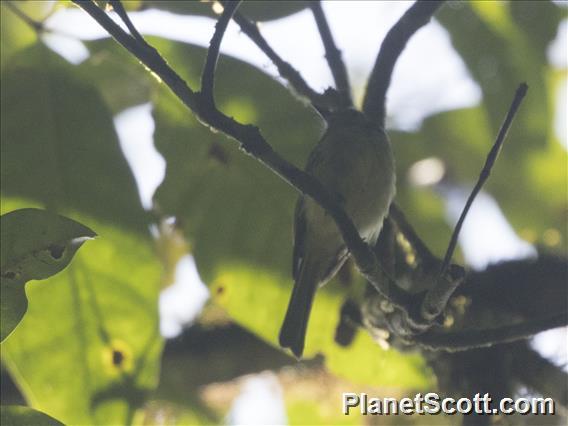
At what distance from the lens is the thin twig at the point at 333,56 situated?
7.27 ft

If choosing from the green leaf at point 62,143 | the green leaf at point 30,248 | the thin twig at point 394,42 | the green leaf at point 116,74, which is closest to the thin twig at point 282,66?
the thin twig at point 394,42

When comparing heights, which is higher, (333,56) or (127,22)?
(333,56)

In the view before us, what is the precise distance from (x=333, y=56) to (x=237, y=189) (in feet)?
1.46

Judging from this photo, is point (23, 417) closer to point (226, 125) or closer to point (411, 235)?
point (226, 125)

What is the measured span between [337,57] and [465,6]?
1.40ft

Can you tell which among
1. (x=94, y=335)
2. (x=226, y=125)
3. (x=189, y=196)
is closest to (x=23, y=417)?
(x=226, y=125)

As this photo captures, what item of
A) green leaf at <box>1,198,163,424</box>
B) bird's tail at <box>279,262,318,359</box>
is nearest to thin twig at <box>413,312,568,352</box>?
bird's tail at <box>279,262,318,359</box>

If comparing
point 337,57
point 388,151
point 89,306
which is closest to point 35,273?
point 89,306

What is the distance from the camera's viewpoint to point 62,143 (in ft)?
6.77

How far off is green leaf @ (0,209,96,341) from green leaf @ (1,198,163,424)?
594 millimetres

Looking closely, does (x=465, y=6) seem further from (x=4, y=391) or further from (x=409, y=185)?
(x=4, y=391)

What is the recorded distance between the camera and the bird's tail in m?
2.29

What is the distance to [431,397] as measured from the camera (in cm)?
257

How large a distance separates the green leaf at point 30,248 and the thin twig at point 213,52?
0.33 meters
